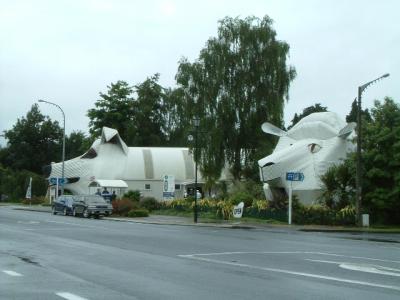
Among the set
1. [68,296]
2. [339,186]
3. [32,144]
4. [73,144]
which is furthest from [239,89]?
[73,144]

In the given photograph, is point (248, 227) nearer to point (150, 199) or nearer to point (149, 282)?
point (150, 199)

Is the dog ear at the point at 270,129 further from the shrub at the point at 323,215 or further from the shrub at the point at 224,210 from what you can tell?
the shrub at the point at 323,215

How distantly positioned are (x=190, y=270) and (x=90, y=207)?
101ft

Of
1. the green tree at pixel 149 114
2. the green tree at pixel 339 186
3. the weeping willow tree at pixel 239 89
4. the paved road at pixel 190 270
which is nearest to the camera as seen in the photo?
the paved road at pixel 190 270

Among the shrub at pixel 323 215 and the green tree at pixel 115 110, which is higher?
the green tree at pixel 115 110

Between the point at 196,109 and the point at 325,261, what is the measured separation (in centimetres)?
3854

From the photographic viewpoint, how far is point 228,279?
11.6 metres

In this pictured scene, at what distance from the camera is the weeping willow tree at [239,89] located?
173 ft

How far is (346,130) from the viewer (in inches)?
1678

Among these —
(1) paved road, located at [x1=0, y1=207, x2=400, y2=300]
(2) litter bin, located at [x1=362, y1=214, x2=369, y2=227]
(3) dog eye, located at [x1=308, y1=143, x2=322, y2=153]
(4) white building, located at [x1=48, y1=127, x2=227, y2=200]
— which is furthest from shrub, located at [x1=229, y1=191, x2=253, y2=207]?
(4) white building, located at [x1=48, y1=127, x2=227, y2=200]

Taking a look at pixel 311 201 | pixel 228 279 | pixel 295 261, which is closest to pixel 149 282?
pixel 228 279

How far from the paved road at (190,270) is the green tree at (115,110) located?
72055mm

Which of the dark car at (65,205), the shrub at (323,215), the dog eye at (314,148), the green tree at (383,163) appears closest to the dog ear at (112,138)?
the dark car at (65,205)

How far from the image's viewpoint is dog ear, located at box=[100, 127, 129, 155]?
71.8 meters
